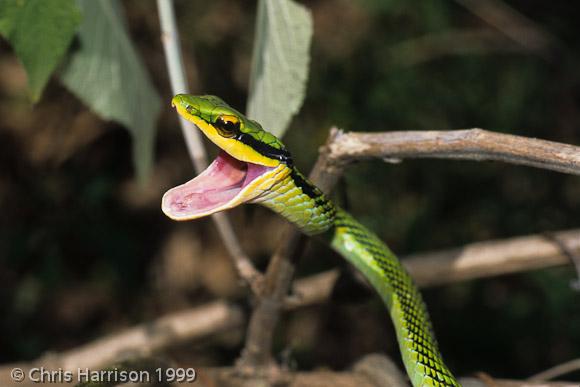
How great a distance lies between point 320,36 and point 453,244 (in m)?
1.52

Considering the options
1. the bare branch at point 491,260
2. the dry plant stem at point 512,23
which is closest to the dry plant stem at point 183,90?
the bare branch at point 491,260

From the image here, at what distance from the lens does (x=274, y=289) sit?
1.84 m

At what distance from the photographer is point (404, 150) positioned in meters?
1.48

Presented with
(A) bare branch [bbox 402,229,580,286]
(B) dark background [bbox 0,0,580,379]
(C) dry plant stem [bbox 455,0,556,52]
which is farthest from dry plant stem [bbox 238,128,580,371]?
(C) dry plant stem [bbox 455,0,556,52]

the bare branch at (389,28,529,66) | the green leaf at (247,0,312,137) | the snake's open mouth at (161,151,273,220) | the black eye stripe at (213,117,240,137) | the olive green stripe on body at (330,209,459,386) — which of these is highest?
the bare branch at (389,28,529,66)

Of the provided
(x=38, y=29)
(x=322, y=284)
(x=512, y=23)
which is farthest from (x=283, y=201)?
(x=512, y=23)

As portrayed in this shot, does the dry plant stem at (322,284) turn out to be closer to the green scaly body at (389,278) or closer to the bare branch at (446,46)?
the green scaly body at (389,278)

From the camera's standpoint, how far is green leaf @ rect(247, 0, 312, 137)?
5.77 ft

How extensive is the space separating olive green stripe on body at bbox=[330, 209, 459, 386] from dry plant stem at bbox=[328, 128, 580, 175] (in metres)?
0.29

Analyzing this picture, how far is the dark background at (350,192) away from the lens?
341cm

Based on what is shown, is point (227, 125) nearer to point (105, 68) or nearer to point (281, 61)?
point (281, 61)

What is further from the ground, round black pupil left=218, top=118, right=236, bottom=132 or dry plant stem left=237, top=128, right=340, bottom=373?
round black pupil left=218, top=118, right=236, bottom=132

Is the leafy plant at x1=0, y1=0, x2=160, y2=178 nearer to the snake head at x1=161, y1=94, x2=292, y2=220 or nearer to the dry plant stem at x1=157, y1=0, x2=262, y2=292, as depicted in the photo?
the dry plant stem at x1=157, y1=0, x2=262, y2=292

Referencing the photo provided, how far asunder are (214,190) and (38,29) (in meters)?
0.54
